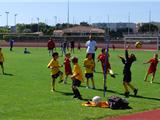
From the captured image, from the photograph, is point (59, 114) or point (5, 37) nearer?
point (59, 114)

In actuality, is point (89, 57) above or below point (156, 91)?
above

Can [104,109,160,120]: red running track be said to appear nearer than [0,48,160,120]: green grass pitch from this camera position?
Yes

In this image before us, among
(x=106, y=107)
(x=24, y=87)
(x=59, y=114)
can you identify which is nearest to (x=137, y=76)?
(x=24, y=87)

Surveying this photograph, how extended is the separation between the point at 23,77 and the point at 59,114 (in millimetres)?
11686

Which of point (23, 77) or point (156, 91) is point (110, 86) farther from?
point (23, 77)

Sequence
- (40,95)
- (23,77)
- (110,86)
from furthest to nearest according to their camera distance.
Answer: (23,77), (110,86), (40,95)

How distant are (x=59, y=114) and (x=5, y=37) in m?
92.8

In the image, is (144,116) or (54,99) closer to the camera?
(144,116)

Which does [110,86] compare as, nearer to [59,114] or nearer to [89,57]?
[89,57]

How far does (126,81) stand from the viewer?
1958 cm

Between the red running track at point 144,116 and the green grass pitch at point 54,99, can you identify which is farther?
the green grass pitch at point 54,99

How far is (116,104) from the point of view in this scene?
637 inches

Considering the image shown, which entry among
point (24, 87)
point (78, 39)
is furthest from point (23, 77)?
point (78, 39)

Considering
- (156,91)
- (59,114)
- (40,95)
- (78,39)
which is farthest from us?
(78,39)
